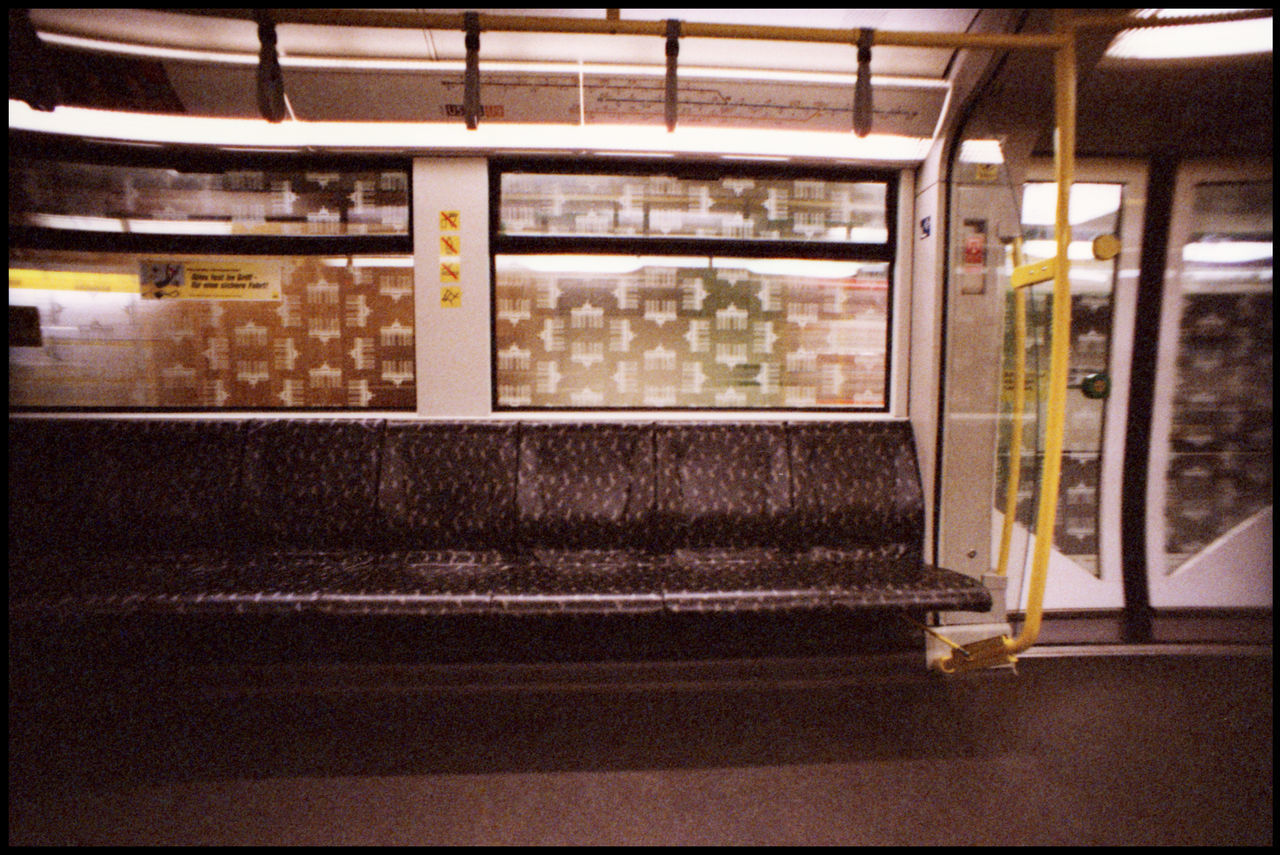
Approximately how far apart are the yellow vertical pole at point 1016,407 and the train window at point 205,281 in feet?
9.48

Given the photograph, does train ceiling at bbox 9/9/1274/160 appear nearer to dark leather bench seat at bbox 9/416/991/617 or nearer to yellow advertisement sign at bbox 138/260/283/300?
yellow advertisement sign at bbox 138/260/283/300

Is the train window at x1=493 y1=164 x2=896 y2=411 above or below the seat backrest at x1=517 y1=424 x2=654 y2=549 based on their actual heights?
above

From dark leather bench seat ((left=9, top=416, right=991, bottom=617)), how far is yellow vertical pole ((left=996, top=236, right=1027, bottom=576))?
1.22 ft

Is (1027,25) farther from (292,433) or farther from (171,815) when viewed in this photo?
(171,815)

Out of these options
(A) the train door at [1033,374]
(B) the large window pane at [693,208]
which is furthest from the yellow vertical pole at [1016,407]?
(B) the large window pane at [693,208]

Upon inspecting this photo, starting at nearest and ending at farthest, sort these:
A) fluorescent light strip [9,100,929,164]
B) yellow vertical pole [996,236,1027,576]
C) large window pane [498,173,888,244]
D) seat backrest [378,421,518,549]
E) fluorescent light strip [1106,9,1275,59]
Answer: fluorescent light strip [1106,9,1275,59] < yellow vertical pole [996,236,1027,576] < fluorescent light strip [9,100,929,164] < seat backrest [378,421,518,549] < large window pane [498,173,888,244]

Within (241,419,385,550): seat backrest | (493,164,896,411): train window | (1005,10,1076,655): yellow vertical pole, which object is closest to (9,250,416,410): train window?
(241,419,385,550): seat backrest

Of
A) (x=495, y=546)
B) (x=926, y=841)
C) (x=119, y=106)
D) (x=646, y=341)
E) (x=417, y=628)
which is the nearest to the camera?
(x=926, y=841)

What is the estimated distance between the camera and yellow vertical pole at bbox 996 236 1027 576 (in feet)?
7.91

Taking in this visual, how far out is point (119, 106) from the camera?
92.0 inches

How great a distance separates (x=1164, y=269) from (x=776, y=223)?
220 centimetres

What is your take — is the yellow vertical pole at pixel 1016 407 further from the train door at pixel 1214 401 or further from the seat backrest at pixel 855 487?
the train door at pixel 1214 401

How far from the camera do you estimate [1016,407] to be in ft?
8.13

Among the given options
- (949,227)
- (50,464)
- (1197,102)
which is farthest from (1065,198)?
(50,464)
